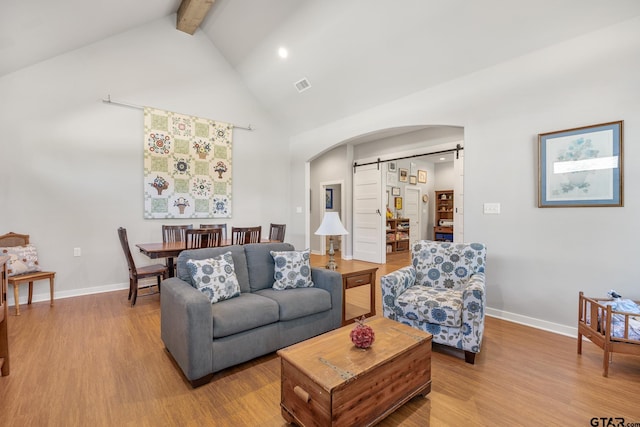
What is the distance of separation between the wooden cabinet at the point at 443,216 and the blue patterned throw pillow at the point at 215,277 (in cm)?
762

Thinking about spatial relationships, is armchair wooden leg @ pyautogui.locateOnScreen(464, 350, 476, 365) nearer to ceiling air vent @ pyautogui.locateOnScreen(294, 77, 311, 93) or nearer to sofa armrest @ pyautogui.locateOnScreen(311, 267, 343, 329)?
sofa armrest @ pyautogui.locateOnScreen(311, 267, 343, 329)

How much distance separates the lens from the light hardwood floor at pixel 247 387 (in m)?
1.75

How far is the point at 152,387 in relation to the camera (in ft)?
6.68

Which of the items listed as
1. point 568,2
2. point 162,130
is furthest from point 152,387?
point 568,2

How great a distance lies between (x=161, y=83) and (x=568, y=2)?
528 cm

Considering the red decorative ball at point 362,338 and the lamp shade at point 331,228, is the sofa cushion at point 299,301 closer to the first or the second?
the lamp shade at point 331,228

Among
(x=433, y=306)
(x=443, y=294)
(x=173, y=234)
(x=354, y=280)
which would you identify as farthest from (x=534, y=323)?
(x=173, y=234)

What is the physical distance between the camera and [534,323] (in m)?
3.10

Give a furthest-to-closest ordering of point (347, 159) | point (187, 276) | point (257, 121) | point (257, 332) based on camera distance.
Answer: point (347, 159) < point (257, 121) < point (187, 276) < point (257, 332)

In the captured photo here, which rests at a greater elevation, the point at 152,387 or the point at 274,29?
the point at 274,29

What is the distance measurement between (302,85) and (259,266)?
138 inches

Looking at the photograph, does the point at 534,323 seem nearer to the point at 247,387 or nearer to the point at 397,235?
the point at 247,387

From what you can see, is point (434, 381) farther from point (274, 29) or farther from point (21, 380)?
point (274, 29)

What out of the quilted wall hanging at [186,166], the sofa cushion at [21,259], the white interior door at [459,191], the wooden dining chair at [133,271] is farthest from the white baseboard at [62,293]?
the white interior door at [459,191]
